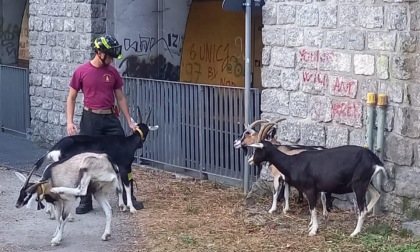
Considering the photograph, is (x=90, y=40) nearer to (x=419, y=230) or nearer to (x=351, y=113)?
(x=351, y=113)

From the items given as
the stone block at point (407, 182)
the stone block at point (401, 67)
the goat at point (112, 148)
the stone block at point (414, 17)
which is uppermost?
the stone block at point (414, 17)

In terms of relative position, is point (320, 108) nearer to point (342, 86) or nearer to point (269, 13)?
point (342, 86)

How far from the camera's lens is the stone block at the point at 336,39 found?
32.4ft

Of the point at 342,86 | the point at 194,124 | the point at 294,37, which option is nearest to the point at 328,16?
the point at 294,37

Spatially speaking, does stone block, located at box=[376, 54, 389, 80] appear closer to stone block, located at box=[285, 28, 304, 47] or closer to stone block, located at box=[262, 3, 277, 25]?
stone block, located at box=[285, 28, 304, 47]

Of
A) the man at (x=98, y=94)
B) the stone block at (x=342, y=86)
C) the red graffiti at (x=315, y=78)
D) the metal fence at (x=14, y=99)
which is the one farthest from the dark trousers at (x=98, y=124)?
the metal fence at (x=14, y=99)

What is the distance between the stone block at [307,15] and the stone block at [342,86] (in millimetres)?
749

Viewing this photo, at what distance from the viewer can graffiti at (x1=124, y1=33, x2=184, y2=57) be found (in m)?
14.4

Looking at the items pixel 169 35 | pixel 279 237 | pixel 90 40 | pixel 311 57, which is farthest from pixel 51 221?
pixel 169 35

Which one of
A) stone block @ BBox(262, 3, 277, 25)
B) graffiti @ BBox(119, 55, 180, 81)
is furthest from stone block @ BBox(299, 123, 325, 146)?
graffiti @ BBox(119, 55, 180, 81)

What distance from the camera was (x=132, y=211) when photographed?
1045cm

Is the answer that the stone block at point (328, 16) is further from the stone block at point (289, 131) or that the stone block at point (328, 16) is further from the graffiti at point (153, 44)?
the graffiti at point (153, 44)

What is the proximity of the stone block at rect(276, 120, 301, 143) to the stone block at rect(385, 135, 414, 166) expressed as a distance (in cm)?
148

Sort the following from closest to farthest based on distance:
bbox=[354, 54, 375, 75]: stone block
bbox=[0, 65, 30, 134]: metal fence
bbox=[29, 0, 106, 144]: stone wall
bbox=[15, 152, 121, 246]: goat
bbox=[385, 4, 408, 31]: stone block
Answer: bbox=[15, 152, 121, 246]: goat → bbox=[385, 4, 408, 31]: stone block → bbox=[354, 54, 375, 75]: stone block → bbox=[29, 0, 106, 144]: stone wall → bbox=[0, 65, 30, 134]: metal fence
